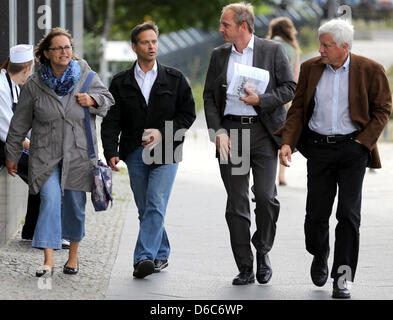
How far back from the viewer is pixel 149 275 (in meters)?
8.36

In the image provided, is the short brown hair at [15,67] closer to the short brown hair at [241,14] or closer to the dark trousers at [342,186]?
the short brown hair at [241,14]

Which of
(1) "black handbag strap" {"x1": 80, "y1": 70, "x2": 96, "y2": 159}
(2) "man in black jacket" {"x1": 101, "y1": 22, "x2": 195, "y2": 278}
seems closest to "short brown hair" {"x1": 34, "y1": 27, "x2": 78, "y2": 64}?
(1) "black handbag strap" {"x1": 80, "y1": 70, "x2": 96, "y2": 159}

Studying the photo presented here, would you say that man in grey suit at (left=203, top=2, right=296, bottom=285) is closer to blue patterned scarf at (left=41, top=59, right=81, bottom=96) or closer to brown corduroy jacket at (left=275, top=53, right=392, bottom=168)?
brown corduroy jacket at (left=275, top=53, right=392, bottom=168)

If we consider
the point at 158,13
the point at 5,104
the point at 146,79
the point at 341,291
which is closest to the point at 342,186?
the point at 341,291

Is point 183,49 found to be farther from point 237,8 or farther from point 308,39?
point 237,8

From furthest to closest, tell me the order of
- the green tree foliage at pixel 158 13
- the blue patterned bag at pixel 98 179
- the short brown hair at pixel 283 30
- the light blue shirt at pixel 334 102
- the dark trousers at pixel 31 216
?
the green tree foliage at pixel 158 13 < the short brown hair at pixel 283 30 < the dark trousers at pixel 31 216 < the blue patterned bag at pixel 98 179 < the light blue shirt at pixel 334 102

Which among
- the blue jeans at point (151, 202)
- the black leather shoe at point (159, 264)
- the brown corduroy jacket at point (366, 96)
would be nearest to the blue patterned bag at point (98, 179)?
the blue jeans at point (151, 202)

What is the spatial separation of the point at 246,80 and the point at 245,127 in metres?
0.33

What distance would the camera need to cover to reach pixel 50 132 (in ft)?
26.5

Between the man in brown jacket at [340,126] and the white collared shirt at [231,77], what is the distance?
330 mm

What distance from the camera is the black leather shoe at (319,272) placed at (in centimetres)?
786

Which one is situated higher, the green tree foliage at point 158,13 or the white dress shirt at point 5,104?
the white dress shirt at point 5,104

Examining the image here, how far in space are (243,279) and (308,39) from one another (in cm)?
3193

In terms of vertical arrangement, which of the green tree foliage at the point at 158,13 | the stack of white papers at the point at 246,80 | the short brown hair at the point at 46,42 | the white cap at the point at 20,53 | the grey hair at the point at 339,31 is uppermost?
the grey hair at the point at 339,31
